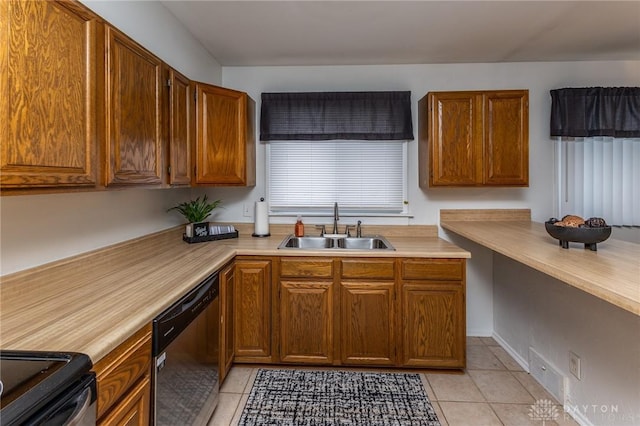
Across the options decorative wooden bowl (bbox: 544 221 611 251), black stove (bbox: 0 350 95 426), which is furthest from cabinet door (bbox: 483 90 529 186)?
black stove (bbox: 0 350 95 426)

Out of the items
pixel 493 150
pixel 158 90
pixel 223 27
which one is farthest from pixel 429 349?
pixel 223 27

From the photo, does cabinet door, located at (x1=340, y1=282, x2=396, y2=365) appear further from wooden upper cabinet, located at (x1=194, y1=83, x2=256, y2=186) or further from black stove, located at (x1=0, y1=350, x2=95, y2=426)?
black stove, located at (x1=0, y1=350, x2=95, y2=426)

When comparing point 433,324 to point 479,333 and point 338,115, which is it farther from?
point 338,115

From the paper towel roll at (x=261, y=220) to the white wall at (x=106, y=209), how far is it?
2.01 feet

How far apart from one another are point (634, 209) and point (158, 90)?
3.58 meters

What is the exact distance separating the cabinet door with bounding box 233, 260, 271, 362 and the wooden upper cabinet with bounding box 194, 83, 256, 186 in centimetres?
65

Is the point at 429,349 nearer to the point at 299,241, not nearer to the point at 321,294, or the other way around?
the point at 321,294

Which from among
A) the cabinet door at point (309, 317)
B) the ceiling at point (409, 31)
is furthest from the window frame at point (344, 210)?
the cabinet door at point (309, 317)

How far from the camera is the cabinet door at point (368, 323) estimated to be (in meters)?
2.46

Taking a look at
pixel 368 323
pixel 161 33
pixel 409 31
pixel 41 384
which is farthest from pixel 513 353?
pixel 161 33

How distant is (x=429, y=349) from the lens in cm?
245

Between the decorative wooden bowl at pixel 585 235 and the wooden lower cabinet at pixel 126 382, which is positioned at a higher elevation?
the decorative wooden bowl at pixel 585 235

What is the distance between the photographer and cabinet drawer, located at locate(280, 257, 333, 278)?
2.48 metres

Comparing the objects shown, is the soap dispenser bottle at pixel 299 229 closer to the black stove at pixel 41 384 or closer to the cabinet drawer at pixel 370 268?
the cabinet drawer at pixel 370 268
